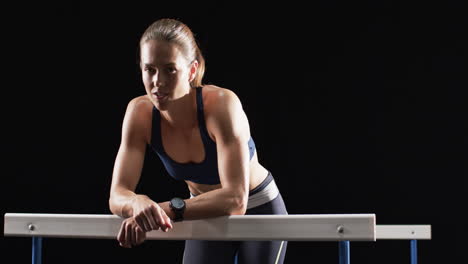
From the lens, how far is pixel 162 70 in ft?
5.81

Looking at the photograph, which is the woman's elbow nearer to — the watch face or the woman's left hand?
the watch face

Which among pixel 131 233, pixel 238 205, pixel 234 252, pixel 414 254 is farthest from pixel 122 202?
pixel 414 254

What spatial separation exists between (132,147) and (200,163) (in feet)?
0.60

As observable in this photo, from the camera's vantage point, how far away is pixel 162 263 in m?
3.69

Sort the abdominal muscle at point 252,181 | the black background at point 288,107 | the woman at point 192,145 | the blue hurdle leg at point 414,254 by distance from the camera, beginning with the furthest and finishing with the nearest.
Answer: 1. the black background at point 288,107
2. the blue hurdle leg at point 414,254
3. the abdominal muscle at point 252,181
4. the woman at point 192,145

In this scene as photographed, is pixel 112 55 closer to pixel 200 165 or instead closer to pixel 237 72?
pixel 237 72

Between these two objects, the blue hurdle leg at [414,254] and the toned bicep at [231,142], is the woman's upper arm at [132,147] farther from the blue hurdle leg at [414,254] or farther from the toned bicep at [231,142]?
the blue hurdle leg at [414,254]

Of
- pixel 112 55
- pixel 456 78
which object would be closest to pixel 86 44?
pixel 112 55

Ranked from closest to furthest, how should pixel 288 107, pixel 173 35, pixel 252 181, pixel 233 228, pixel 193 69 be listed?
pixel 233 228 → pixel 173 35 → pixel 193 69 → pixel 252 181 → pixel 288 107

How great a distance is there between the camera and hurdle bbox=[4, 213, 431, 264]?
1469 mm

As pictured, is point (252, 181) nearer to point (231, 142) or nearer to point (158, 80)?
point (231, 142)

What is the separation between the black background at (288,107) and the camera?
3.52m

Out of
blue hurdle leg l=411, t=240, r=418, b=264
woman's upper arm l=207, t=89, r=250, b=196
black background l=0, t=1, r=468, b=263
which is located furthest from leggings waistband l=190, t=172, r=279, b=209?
black background l=0, t=1, r=468, b=263

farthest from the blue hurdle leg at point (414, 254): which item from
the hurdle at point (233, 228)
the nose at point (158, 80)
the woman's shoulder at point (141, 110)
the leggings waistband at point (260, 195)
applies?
the nose at point (158, 80)
